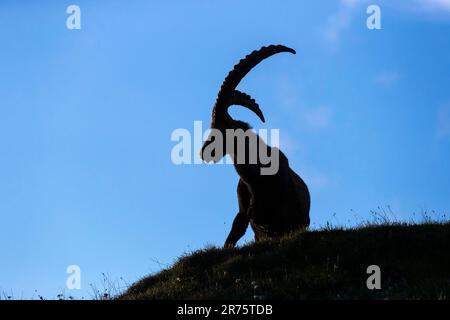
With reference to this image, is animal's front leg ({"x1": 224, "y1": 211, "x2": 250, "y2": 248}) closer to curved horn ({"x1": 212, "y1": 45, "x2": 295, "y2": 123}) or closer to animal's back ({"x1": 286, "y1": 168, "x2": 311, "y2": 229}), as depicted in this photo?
animal's back ({"x1": 286, "y1": 168, "x2": 311, "y2": 229})

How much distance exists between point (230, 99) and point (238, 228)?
288 cm

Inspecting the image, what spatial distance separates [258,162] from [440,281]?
20.7 ft

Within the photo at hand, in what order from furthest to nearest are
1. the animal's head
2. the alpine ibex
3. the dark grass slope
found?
1. the alpine ibex
2. the animal's head
3. the dark grass slope

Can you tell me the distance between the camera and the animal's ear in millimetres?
15578

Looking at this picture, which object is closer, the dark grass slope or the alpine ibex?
the dark grass slope

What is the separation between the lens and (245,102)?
→ 15977 millimetres

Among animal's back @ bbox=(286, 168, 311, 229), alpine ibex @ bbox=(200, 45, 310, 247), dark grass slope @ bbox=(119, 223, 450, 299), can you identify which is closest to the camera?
dark grass slope @ bbox=(119, 223, 450, 299)

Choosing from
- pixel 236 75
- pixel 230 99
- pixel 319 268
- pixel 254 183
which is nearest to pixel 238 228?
pixel 254 183

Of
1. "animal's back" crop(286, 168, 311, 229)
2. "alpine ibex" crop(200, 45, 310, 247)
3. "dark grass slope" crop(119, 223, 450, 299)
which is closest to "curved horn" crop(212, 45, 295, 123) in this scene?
"alpine ibex" crop(200, 45, 310, 247)

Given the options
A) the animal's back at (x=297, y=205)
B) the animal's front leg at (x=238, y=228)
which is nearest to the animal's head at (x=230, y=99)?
the animal's front leg at (x=238, y=228)

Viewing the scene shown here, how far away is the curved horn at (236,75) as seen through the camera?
15.1m
